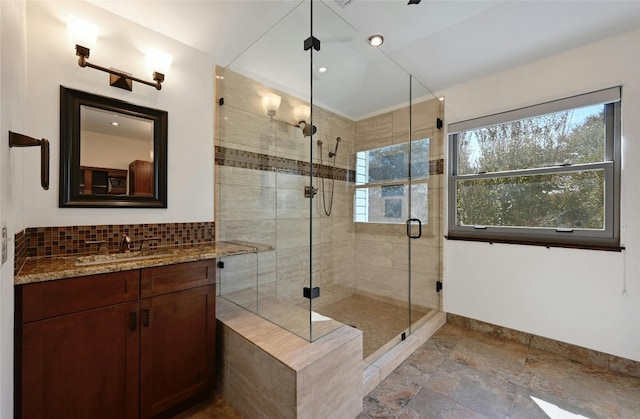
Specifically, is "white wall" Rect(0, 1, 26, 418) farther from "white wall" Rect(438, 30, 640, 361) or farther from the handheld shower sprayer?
"white wall" Rect(438, 30, 640, 361)

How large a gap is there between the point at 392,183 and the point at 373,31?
4.93 feet

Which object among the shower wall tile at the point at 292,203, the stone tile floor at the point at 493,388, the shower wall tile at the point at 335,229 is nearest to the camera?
the stone tile floor at the point at 493,388

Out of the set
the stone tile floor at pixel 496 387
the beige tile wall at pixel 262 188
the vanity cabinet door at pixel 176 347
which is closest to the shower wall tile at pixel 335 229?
the beige tile wall at pixel 262 188

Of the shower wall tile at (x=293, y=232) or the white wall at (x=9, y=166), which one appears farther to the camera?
the shower wall tile at (x=293, y=232)

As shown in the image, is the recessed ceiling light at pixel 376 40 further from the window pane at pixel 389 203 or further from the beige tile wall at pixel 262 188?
the window pane at pixel 389 203

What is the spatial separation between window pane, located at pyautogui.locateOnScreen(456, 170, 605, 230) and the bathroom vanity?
8.13 feet

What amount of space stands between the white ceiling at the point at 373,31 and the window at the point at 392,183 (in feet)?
2.77

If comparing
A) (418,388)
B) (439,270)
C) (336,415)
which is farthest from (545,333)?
(336,415)

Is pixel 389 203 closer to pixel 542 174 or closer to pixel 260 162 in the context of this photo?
pixel 542 174

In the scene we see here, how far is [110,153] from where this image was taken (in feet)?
5.62

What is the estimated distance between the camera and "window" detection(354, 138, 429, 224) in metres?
2.81

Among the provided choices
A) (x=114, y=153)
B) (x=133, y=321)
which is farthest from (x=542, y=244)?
(x=114, y=153)

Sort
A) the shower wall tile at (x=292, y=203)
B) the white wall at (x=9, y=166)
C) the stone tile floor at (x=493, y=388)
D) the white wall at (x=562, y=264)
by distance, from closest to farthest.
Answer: the white wall at (x=9, y=166)
the stone tile floor at (x=493, y=388)
the white wall at (x=562, y=264)
the shower wall tile at (x=292, y=203)

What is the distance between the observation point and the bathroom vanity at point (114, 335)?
1.09m
